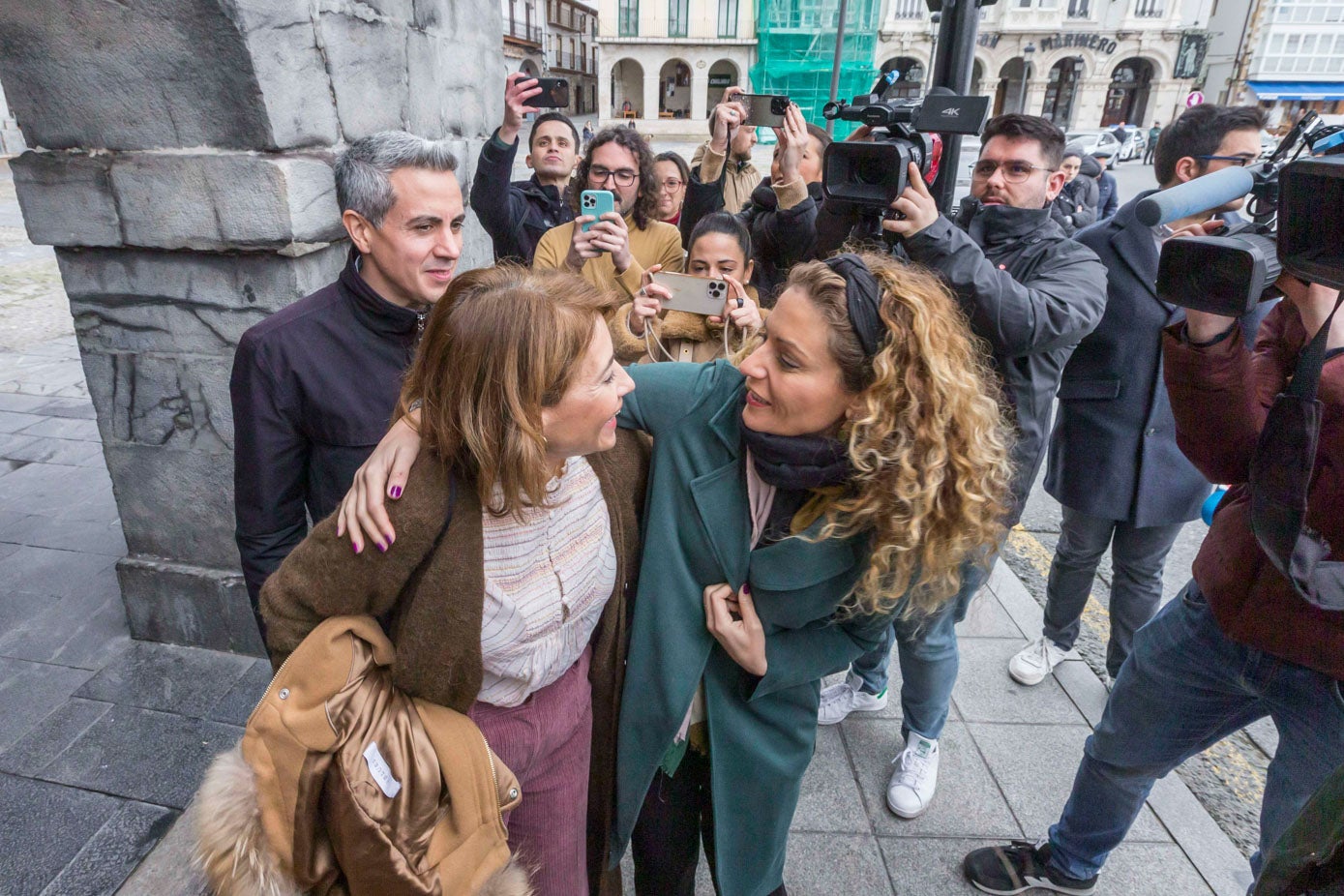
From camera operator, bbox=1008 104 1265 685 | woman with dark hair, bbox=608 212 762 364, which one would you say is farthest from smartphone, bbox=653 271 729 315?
camera operator, bbox=1008 104 1265 685

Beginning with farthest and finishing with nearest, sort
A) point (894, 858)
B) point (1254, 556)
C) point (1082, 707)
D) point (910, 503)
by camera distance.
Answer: point (1082, 707) → point (894, 858) → point (1254, 556) → point (910, 503)

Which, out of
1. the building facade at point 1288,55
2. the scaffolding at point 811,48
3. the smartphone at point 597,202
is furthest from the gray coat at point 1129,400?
the building facade at point 1288,55

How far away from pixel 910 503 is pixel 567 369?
0.70 meters

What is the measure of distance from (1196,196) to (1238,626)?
36.3 inches

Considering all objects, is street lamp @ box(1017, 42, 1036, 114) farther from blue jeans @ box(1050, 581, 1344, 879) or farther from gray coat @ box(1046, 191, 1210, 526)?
blue jeans @ box(1050, 581, 1344, 879)

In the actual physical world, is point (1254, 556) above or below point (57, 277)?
above

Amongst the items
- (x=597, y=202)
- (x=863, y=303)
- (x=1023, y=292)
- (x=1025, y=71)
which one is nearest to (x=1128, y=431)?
(x=1023, y=292)

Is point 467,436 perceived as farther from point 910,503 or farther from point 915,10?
point 915,10

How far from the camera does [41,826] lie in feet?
7.34

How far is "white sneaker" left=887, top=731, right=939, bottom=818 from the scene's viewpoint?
7.95ft

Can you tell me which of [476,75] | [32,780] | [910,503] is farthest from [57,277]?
[910,503]

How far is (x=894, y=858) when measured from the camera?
2291 millimetres

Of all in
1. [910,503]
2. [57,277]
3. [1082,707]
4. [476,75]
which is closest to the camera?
[910,503]

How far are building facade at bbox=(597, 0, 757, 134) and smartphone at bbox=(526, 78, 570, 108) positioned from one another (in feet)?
115
